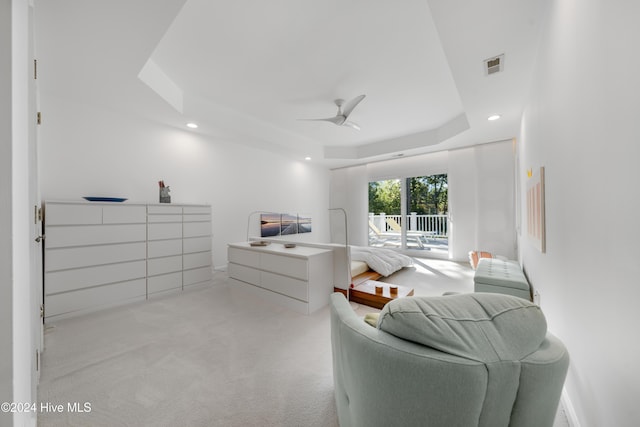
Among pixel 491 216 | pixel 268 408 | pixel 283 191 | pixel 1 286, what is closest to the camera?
pixel 1 286

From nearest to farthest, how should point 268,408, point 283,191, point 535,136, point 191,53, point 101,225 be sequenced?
point 268,408 < point 535,136 < point 191,53 < point 101,225 < point 283,191

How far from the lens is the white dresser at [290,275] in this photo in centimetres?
267

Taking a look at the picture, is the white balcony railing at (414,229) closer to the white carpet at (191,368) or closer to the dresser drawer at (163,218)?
the white carpet at (191,368)

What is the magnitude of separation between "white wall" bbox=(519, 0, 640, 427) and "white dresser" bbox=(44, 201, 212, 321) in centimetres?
398

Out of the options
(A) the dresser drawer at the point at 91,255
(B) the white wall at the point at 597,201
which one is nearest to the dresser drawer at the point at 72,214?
(A) the dresser drawer at the point at 91,255

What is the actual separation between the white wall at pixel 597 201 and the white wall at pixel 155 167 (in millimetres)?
4492

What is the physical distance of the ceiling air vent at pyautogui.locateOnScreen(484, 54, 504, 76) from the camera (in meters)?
2.16

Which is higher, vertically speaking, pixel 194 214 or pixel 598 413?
pixel 194 214

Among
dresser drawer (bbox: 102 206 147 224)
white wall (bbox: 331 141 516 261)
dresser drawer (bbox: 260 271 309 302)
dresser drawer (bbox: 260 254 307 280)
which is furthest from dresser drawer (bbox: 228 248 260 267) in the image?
white wall (bbox: 331 141 516 261)

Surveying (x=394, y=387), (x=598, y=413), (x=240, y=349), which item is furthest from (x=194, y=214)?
(x=598, y=413)

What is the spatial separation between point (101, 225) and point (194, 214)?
3.52 ft

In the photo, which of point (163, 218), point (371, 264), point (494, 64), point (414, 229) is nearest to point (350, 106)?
point (494, 64)

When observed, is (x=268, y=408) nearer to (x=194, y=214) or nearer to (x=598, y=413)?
(x=598, y=413)

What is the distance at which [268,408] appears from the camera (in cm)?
138
